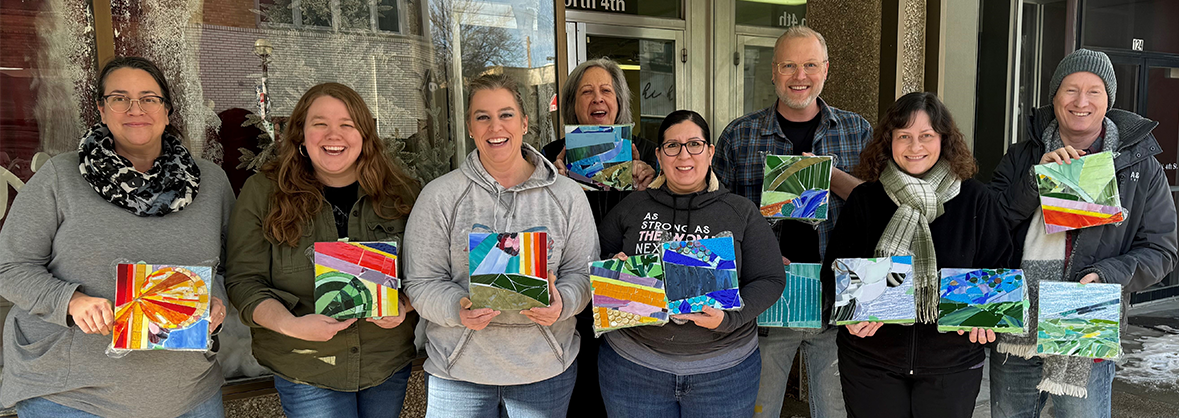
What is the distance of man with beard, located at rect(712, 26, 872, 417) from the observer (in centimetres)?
304

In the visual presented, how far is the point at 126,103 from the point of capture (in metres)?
2.23

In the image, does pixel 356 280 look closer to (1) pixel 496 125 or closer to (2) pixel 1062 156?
(1) pixel 496 125

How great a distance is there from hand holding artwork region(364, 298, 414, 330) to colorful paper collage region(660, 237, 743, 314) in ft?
2.83

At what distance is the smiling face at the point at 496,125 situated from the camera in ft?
7.60

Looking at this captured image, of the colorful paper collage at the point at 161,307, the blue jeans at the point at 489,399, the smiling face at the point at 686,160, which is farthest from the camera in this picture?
the smiling face at the point at 686,160

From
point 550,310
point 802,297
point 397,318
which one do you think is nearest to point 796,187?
point 802,297

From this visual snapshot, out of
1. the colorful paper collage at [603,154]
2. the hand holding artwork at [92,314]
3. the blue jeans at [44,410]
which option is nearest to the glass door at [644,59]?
the colorful paper collage at [603,154]

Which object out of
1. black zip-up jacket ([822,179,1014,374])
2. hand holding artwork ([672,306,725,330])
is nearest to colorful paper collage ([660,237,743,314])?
hand holding artwork ([672,306,725,330])

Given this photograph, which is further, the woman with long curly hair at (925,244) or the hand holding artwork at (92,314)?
the woman with long curly hair at (925,244)

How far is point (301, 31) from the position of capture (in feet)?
12.2

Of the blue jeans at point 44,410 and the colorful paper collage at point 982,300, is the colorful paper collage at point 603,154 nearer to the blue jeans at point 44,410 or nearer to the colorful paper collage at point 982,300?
the colorful paper collage at point 982,300

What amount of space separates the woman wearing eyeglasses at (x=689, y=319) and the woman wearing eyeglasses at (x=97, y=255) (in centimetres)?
135

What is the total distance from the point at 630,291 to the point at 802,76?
55.6 inches

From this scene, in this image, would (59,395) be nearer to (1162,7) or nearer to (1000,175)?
(1000,175)
